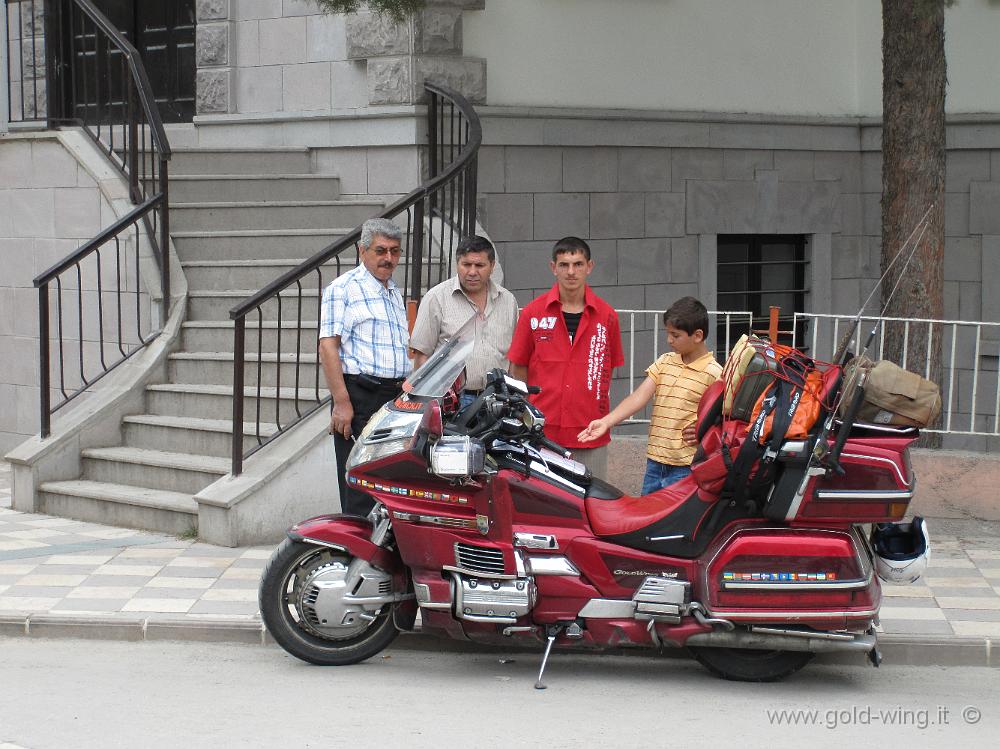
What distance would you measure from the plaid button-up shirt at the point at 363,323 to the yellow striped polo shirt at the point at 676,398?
4.34ft

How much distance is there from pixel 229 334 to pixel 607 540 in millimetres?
4870

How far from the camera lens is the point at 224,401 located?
9.73 meters

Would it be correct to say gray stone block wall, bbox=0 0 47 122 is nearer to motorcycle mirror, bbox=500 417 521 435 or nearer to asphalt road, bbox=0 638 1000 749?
asphalt road, bbox=0 638 1000 749

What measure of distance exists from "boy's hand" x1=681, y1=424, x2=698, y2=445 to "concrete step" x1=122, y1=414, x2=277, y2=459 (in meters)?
3.13

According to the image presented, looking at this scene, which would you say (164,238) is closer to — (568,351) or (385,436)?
(568,351)

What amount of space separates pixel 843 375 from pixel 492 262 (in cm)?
208

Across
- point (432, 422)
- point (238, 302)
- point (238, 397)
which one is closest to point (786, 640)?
point (432, 422)

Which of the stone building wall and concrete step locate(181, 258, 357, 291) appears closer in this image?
concrete step locate(181, 258, 357, 291)

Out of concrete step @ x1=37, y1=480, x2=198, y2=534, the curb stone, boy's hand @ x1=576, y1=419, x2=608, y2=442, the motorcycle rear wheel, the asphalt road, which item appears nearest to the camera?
the asphalt road

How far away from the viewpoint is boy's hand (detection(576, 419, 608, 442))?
22.1ft

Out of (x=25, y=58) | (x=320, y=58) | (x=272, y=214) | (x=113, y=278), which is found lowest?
(x=113, y=278)

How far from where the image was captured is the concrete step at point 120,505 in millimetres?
8961

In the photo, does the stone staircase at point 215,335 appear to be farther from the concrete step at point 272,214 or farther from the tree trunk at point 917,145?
the tree trunk at point 917,145

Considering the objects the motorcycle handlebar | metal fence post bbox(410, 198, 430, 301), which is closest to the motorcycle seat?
the motorcycle handlebar
